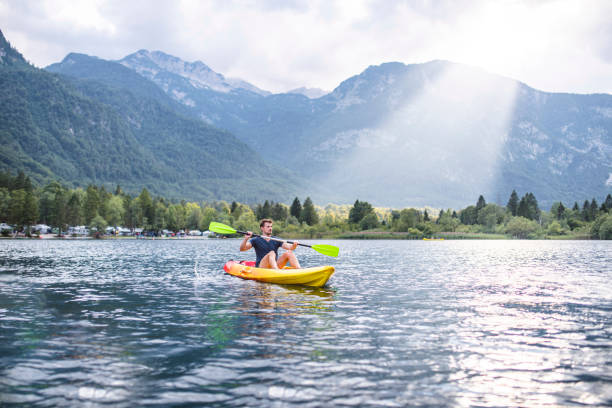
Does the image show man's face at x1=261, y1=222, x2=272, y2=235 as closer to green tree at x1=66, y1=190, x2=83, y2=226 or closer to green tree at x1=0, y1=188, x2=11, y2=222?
green tree at x1=0, y1=188, x2=11, y2=222

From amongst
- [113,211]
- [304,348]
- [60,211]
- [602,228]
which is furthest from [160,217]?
[304,348]

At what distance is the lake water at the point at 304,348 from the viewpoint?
8.72 meters

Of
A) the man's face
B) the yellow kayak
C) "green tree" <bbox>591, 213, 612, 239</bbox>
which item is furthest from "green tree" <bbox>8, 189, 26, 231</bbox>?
"green tree" <bbox>591, 213, 612, 239</bbox>

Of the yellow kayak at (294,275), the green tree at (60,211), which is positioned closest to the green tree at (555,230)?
the green tree at (60,211)

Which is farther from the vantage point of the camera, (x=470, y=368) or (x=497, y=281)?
(x=497, y=281)

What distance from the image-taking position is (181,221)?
19588cm

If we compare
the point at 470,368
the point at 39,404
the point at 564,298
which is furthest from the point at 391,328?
the point at 564,298

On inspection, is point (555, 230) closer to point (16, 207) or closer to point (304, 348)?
point (16, 207)

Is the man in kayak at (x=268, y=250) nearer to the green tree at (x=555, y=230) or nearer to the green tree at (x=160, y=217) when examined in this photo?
the green tree at (x=160, y=217)

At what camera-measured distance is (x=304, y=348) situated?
469 inches

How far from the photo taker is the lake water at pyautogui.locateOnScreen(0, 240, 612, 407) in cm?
872

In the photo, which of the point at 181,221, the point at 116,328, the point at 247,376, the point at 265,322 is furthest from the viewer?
the point at 181,221

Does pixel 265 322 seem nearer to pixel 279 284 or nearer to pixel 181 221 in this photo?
pixel 279 284

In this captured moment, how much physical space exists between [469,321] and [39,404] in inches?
487
